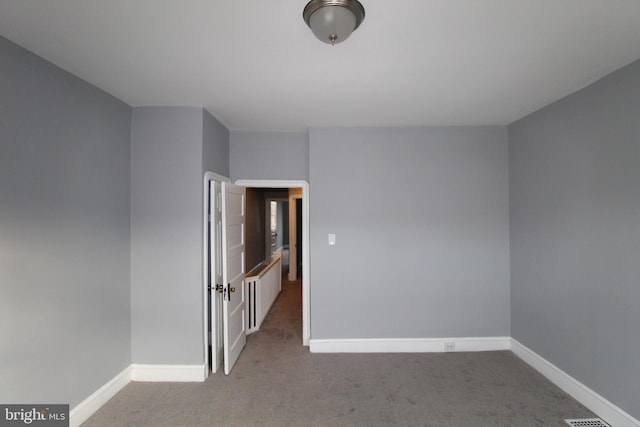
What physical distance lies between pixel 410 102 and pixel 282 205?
30.2 feet

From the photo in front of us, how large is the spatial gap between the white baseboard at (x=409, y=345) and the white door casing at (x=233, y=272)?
0.83 m

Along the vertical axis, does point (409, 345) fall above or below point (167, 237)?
below

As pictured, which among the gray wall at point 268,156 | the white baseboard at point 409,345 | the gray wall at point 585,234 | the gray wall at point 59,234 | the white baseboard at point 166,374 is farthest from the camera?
the gray wall at point 268,156

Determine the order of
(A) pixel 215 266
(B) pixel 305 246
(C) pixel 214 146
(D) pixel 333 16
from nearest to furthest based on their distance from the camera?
(D) pixel 333 16, (A) pixel 215 266, (C) pixel 214 146, (B) pixel 305 246

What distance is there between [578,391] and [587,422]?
29 cm

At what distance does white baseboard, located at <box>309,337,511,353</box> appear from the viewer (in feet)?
10.1

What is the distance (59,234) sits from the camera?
6.15 ft

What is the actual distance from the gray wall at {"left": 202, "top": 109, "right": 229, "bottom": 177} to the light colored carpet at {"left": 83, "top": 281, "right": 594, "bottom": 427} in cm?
201

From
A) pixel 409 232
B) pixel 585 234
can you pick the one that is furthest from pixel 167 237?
pixel 585 234

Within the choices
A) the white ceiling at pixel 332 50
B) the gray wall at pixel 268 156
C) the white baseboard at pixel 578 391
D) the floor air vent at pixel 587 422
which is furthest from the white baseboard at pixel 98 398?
the white baseboard at pixel 578 391

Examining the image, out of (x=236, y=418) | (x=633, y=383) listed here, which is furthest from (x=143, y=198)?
(x=633, y=383)

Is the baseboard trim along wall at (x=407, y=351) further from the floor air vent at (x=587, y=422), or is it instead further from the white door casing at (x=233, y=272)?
the white door casing at (x=233, y=272)

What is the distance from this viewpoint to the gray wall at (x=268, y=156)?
3312mm

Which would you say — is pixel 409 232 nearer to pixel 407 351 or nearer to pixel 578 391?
pixel 407 351
